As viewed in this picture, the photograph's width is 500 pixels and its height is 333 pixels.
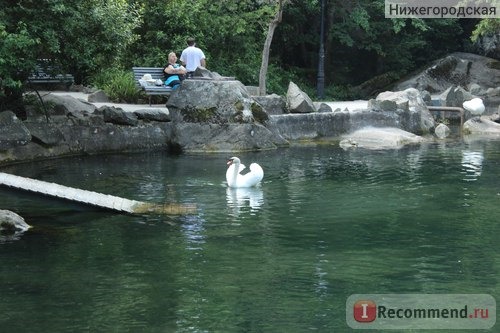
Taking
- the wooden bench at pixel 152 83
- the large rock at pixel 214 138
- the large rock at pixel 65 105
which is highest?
the wooden bench at pixel 152 83

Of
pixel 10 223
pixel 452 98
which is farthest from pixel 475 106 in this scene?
pixel 10 223

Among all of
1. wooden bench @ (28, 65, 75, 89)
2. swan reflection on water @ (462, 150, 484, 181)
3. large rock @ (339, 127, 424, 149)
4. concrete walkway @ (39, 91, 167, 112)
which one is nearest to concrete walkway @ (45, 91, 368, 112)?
concrete walkway @ (39, 91, 167, 112)

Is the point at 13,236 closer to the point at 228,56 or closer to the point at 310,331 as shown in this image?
the point at 310,331

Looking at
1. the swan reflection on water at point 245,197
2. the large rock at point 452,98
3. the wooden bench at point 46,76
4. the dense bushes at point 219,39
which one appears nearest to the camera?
the swan reflection on water at point 245,197

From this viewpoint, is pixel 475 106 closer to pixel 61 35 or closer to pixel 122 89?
pixel 122 89

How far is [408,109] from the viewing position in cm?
2534

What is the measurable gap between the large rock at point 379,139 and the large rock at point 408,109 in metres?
1.25

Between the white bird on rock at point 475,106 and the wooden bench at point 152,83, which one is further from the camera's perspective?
the white bird on rock at point 475,106

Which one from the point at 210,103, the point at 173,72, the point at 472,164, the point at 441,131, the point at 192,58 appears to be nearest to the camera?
the point at 472,164

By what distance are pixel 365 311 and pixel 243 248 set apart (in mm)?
2752

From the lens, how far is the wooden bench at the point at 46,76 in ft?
63.4

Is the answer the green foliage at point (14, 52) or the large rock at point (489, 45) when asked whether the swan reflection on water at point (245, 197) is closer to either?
the green foliage at point (14, 52)

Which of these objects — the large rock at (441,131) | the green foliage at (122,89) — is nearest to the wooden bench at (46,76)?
the green foliage at (122,89)

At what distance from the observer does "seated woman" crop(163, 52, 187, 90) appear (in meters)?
23.8
